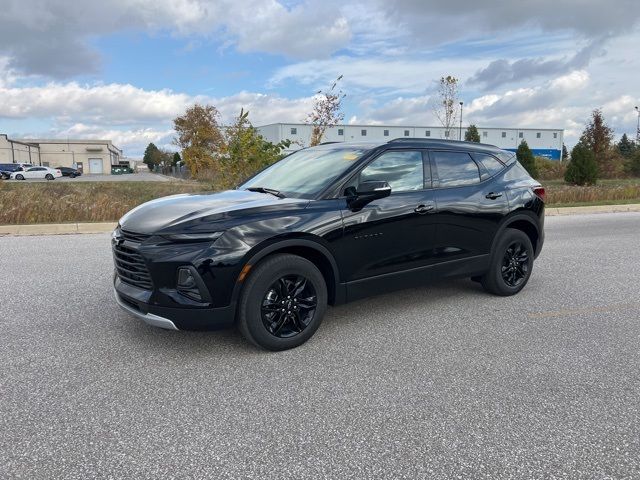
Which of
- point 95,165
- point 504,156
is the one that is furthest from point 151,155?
point 504,156

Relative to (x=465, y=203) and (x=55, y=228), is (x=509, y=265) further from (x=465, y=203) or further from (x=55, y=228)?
(x=55, y=228)

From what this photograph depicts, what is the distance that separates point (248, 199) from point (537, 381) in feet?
8.70

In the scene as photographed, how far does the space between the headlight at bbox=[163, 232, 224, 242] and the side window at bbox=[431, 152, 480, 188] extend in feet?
8.10

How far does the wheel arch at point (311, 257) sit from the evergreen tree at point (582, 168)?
27.0 metres

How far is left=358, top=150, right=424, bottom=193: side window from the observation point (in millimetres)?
4637

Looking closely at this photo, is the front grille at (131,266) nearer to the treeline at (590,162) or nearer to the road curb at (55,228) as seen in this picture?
the road curb at (55,228)

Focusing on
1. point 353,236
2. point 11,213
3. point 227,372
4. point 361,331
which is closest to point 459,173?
point 353,236

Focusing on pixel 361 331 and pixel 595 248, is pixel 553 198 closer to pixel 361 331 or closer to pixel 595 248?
pixel 595 248

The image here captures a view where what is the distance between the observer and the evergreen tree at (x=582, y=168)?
27.1 m

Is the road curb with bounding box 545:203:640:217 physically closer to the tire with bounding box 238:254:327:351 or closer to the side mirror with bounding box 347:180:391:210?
the side mirror with bounding box 347:180:391:210

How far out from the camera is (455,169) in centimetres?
528

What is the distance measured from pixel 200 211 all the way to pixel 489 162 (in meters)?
3.37

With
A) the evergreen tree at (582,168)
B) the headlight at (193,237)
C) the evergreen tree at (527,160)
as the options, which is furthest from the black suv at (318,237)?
the evergreen tree at (527,160)

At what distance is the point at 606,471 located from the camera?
258 centimetres
